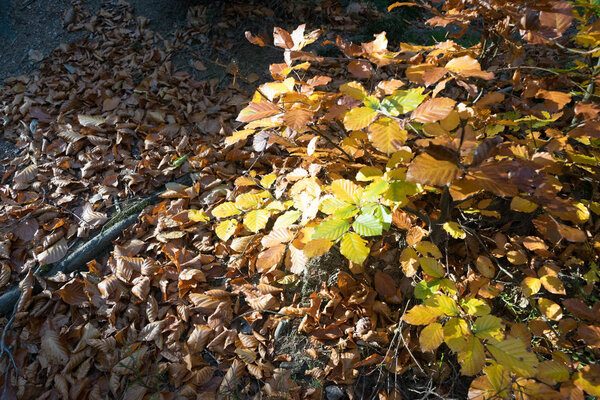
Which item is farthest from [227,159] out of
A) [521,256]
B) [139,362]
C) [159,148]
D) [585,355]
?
[585,355]

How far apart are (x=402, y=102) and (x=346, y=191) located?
0.40 m

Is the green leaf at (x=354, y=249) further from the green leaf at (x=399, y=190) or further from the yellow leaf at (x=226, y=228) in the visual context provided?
the yellow leaf at (x=226, y=228)

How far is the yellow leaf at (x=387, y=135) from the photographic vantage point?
1.12 metres

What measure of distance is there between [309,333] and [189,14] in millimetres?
3429

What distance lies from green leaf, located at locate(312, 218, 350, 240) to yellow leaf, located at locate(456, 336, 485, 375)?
1.80 ft

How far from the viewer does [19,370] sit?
1900 millimetres

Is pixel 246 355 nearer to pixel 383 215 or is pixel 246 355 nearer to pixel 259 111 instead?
pixel 383 215

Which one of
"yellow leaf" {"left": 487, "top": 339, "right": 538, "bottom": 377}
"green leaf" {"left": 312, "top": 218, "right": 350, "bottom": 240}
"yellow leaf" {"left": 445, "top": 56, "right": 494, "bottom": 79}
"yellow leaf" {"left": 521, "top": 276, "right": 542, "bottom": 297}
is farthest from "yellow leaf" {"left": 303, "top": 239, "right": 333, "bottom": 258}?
"yellow leaf" {"left": 521, "top": 276, "right": 542, "bottom": 297}

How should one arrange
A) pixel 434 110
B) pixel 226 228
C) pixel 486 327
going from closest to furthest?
pixel 434 110
pixel 486 327
pixel 226 228

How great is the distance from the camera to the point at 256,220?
1.75 meters

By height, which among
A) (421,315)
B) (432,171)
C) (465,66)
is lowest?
(421,315)

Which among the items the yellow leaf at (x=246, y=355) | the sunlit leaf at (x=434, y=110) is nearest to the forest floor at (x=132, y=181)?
the yellow leaf at (x=246, y=355)

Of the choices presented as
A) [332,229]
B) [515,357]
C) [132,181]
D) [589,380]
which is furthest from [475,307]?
[132,181]

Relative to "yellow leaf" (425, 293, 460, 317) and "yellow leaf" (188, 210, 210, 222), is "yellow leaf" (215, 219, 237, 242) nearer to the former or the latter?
"yellow leaf" (188, 210, 210, 222)
